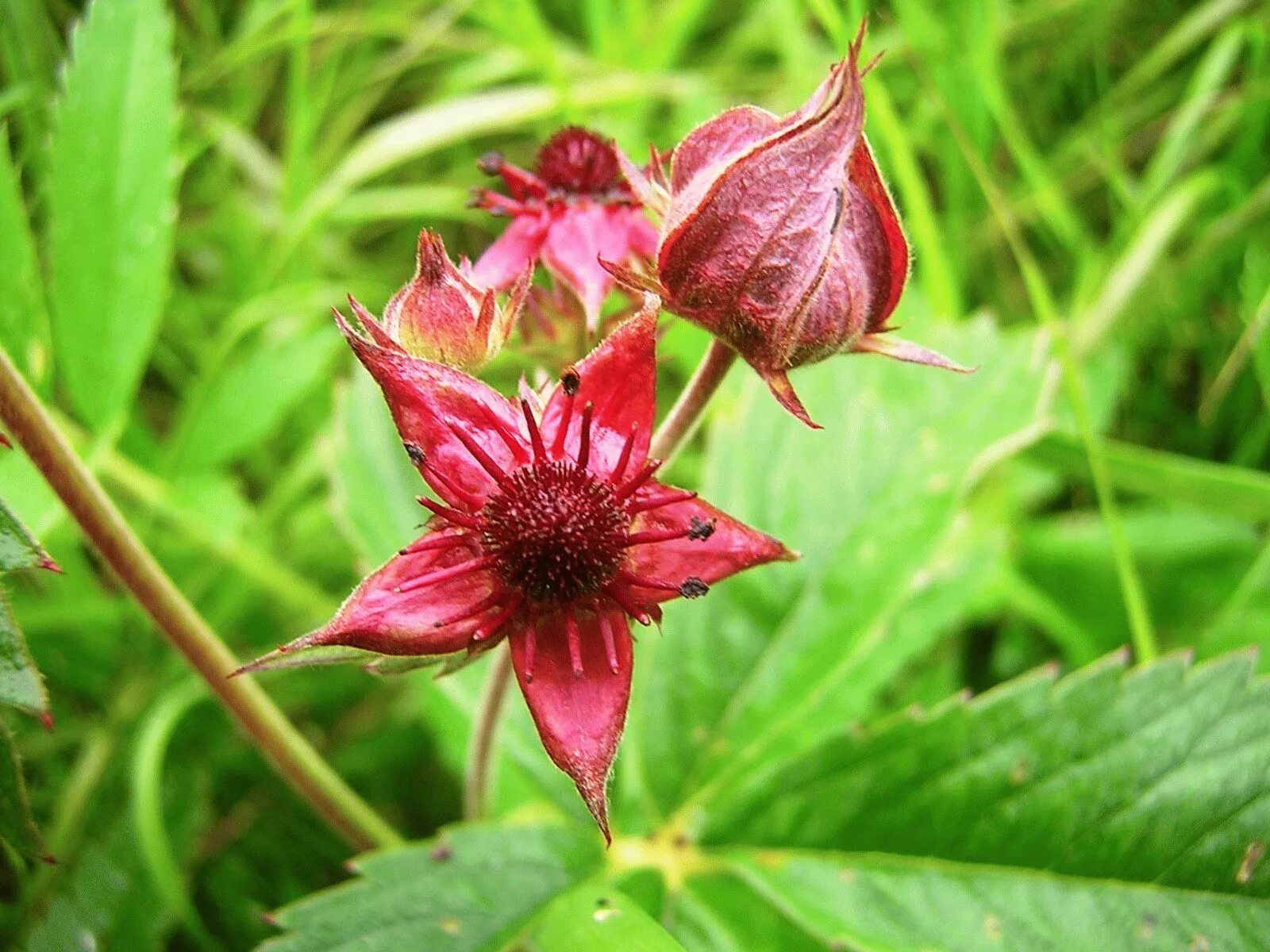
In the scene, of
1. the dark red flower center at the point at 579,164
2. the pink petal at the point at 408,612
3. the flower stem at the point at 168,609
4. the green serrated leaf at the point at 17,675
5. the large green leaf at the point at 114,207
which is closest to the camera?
the green serrated leaf at the point at 17,675

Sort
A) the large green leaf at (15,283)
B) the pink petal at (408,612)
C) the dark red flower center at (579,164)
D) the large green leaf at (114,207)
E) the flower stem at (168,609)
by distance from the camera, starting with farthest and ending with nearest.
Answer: the large green leaf at (114,207) < the large green leaf at (15,283) < the dark red flower center at (579,164) < the flower stem at (168,609) < the pink petal at (408,612)

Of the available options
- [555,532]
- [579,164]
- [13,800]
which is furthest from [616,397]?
[13,800]

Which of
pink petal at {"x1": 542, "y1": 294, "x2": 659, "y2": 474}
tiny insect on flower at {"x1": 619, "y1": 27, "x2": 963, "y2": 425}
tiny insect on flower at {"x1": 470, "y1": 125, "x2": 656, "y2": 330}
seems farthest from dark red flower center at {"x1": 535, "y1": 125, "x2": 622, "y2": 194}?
pink petal at {"x1": 542, "y1": 294, "x2": 659, "y2": 474}

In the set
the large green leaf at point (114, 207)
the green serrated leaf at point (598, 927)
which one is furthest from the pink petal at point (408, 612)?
the large green leaf at point (114, 207)

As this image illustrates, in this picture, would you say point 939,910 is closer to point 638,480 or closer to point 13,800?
point 638,480

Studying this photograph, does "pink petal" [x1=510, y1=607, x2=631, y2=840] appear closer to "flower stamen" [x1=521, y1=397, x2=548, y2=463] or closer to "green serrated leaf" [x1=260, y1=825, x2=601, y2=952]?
"flower stamen" [x1=521, y1=397, x2=548, y2=463]

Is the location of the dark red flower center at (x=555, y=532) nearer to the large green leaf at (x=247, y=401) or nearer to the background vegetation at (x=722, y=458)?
the background vegetation at (x=722, y=458)

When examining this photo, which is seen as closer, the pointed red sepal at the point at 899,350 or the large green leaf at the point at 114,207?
the pointed red sepal at the point at 899,350
